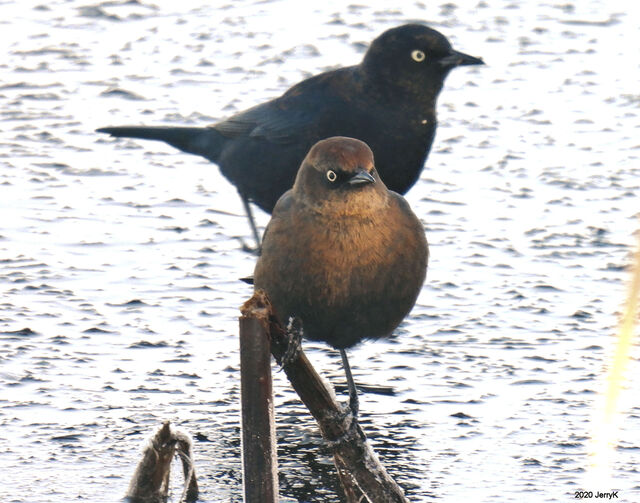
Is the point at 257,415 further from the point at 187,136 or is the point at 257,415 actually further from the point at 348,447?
the point at 187,136

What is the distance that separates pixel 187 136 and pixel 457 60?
1745 millimetres

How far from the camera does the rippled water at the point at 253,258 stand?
5750mm

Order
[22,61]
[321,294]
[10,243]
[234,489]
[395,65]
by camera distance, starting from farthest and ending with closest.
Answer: [22,61] < [10,243] < [395,65] < [234,489] < [321,294]

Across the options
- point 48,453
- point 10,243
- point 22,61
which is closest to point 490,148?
point 10,243

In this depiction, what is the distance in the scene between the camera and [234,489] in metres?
5.41

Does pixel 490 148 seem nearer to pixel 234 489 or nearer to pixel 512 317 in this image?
pixel 512 317

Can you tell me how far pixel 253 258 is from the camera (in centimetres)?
809

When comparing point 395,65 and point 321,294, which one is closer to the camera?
point 321,294

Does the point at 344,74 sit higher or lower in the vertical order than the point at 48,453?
higher

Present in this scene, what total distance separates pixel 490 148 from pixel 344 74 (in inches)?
115

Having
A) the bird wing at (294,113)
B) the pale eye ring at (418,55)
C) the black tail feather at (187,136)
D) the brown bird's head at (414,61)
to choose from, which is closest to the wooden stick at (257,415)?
the bird wing at (294,113)

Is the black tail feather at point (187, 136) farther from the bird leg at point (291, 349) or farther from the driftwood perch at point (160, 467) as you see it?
the bird leg at point (291, 349)

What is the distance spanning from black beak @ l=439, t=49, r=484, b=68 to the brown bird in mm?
2165

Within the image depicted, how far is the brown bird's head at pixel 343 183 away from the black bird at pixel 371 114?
1835 mm
